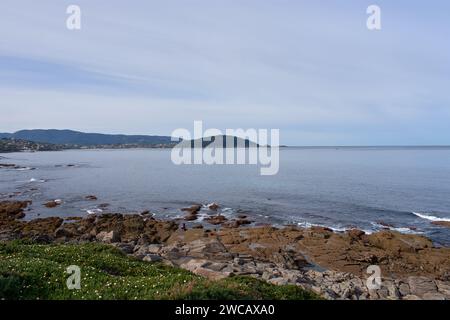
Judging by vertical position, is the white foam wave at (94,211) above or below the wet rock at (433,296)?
below

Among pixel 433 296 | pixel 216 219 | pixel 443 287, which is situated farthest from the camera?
pixel 216 219

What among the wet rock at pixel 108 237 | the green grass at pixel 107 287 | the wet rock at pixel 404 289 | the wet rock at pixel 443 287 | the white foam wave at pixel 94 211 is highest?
the green grass at pixel 107 287

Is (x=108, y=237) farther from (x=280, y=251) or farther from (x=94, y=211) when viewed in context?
(x=94, y=211)

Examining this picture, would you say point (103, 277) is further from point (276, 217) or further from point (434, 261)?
point (276, 217)

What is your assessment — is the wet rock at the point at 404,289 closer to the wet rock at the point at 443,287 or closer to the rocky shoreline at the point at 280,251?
the rocky shoreline at the point at 280,251

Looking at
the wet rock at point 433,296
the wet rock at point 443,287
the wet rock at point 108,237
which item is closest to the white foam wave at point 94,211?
the wet rock at point 108,237

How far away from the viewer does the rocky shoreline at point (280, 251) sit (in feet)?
76.6

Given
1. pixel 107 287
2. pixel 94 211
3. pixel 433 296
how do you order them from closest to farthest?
pixel 107 287 < pixel 433 296 < pixel 94 211

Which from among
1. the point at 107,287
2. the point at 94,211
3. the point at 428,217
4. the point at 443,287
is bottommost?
the point at 94,211

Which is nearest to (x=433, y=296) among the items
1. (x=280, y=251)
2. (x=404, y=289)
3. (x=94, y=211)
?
(x=404, y=289)

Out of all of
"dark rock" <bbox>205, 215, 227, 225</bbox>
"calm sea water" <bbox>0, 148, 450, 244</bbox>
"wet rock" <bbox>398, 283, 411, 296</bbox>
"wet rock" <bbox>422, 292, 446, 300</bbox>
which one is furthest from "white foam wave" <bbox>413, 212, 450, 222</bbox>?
"dark rock" <bbox>205, 215, 227, 225</bbox>

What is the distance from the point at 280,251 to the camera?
32906 mm

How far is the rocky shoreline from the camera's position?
2336 cm

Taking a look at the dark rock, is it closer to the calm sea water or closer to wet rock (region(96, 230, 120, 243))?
the calm sea water
